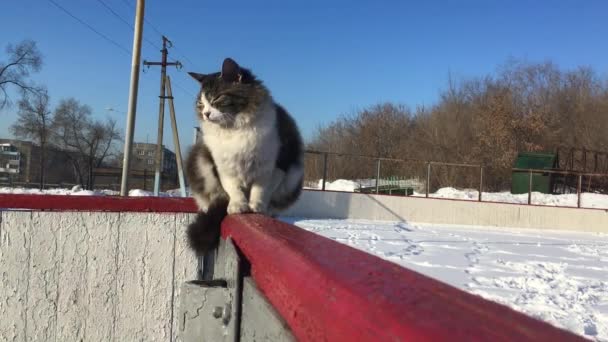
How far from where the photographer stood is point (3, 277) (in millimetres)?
2969

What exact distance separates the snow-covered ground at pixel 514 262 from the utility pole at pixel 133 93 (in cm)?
486

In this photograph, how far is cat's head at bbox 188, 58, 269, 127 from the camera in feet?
8.96

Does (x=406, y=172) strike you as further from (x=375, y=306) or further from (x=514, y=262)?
(x=375, y=306)

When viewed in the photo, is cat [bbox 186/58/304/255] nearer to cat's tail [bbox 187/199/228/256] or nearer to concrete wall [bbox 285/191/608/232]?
cat's tail [bbox 187/199/228/256]

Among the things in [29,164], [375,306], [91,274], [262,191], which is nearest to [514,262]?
[262,191]

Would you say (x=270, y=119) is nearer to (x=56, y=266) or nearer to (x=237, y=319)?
(x=237, y=319)

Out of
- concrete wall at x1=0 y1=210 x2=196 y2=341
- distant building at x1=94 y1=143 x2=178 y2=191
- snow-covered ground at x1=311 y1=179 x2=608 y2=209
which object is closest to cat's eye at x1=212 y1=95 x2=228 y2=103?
concrete wall at x1=0 y1=210 x2=196 y2=341

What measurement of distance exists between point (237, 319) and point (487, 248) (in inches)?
373

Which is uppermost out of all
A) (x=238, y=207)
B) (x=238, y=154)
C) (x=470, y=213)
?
(x=238, y=154)

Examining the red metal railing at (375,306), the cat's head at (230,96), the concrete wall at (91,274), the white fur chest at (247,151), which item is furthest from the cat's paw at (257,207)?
the red metal railing at (375,306)

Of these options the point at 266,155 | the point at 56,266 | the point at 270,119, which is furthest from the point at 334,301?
the point at 56,266

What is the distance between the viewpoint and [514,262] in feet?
26.5

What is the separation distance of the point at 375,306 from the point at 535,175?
71.1ft

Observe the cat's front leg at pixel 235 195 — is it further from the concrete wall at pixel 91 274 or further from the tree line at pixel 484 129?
the tree line at pixel 484 129
